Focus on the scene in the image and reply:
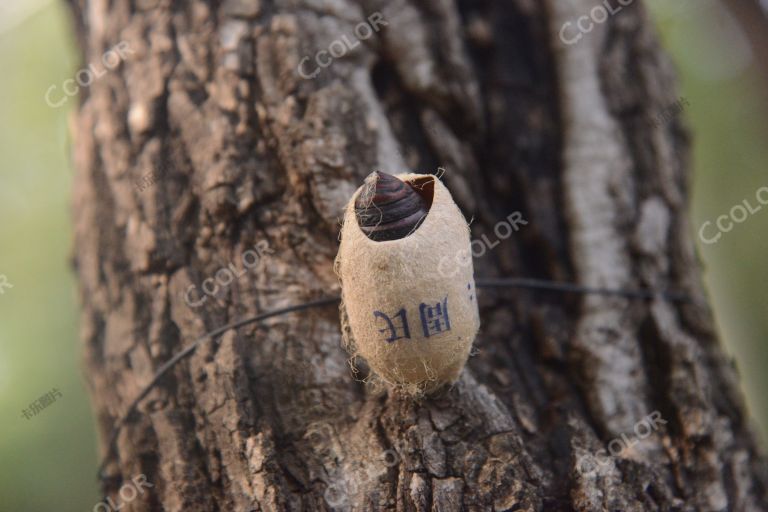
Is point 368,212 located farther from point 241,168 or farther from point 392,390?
point 241,168

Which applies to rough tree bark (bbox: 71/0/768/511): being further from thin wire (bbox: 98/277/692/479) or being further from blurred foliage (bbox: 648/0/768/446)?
blurred foliage (bbox: 648/0/768/446)

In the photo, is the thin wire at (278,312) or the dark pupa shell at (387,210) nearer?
the dark pupa shell at (387,210)

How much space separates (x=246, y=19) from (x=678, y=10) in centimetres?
325

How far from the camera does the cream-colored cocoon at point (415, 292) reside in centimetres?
98

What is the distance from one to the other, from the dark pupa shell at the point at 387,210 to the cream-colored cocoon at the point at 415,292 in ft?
0.06

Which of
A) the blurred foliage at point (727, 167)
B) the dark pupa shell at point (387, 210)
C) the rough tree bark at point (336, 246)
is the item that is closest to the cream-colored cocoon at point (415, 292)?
the dark pupa shell at point (387, 210)

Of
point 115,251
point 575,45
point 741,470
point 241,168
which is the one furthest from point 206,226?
point 741,470

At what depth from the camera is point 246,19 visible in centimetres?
154

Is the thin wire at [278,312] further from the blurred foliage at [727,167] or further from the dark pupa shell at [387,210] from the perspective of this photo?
the blurred foliage at [727,167]

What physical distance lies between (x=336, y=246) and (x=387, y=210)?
0.40 meters

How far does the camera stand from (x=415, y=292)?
38.9 inches

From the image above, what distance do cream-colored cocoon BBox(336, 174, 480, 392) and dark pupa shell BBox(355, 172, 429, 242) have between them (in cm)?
2

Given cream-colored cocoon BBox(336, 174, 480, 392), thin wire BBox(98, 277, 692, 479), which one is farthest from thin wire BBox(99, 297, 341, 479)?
cream-colored cocoon BBox(336, 174, 480, 392)

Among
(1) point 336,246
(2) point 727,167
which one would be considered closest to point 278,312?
(1) point 336,246
